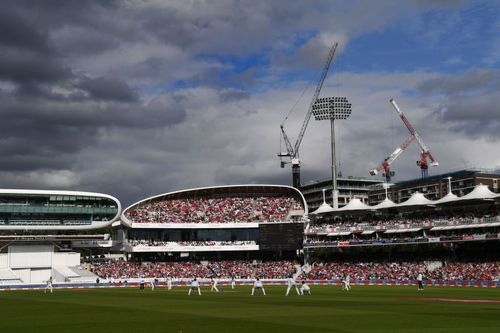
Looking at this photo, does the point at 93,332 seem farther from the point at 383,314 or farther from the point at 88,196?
the point at 88,196

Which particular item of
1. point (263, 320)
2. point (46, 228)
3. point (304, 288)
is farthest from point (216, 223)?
point (263, 320)

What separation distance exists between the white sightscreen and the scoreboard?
3356 centimetres

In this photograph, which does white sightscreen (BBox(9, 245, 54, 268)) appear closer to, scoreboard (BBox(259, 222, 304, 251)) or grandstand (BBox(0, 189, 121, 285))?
grandstand (BBox(0, 189, 121, 285))

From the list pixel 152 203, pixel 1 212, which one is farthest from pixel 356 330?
pixel 152 203

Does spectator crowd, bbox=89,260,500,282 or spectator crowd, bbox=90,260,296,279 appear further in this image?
spectator crowd, bbox=90,260,296,279

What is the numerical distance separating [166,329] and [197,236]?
282ft

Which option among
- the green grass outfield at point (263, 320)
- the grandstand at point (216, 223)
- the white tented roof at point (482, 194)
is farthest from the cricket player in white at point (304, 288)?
the grandstand at point (216, 223)

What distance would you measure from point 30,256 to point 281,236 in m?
39.3

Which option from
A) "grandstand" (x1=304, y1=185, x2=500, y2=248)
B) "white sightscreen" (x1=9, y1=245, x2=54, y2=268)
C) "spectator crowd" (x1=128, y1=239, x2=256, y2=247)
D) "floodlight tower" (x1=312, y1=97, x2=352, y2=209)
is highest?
"floodlight tower" (x1=312, y1=97, x2=352, y2=209)

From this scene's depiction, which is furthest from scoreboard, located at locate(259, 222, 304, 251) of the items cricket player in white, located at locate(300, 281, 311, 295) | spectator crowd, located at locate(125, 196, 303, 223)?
cricket player in white, located at locate(300, 281, 311, 295)

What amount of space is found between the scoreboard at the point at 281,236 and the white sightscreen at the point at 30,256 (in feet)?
110

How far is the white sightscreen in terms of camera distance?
9494 centimetres

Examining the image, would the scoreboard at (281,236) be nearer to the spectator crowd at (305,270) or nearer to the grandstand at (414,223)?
the grandstand at (414,223)

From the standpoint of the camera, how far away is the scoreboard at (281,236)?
9919 centimetres
